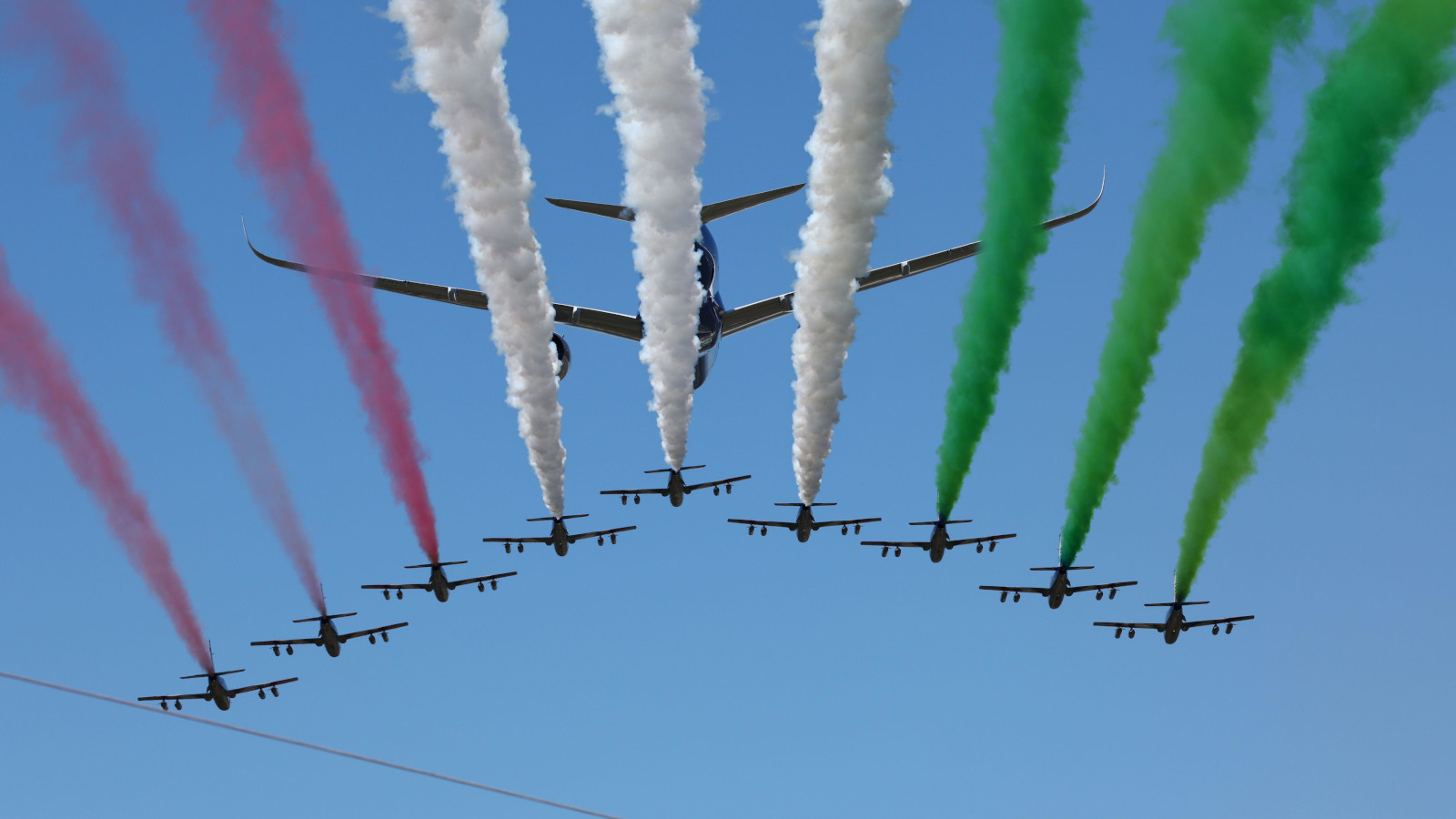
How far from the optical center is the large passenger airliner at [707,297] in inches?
1633

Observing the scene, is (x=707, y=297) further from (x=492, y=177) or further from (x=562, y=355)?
(x=492, y=177)

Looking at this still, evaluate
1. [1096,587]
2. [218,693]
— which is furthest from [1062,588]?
[218,693]

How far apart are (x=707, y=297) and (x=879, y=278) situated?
523cm

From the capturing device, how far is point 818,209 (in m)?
28.4

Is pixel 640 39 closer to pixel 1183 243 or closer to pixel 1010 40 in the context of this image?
pixel 1010 40

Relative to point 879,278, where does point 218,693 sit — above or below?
below

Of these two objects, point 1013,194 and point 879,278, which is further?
point 879,278

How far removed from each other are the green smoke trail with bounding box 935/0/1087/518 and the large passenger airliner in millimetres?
9854

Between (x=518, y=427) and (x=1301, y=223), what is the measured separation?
1816cm

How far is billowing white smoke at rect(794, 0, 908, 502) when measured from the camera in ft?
82.2

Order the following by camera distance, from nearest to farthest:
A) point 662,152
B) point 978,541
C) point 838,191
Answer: point 662,152 < point 838,191 < point 978,541

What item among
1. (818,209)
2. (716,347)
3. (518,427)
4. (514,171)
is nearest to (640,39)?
(514,171)

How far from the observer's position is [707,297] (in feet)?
142

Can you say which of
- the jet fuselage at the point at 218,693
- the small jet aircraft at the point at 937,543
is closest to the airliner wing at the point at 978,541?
the small jet aircraft at the point at 937,543
